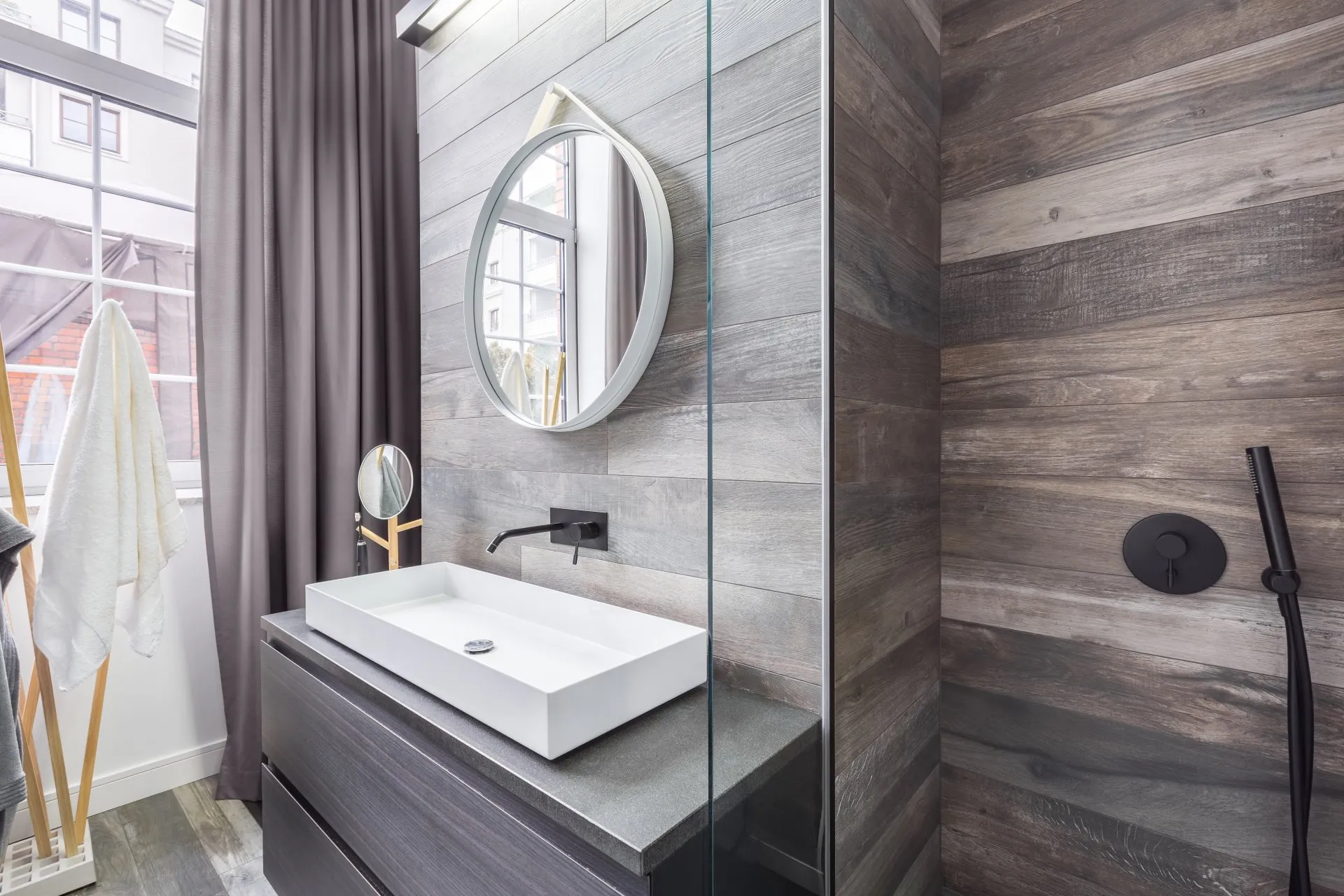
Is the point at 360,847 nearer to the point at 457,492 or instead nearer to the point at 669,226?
the point at 457,492

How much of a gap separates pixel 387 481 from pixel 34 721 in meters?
0.94

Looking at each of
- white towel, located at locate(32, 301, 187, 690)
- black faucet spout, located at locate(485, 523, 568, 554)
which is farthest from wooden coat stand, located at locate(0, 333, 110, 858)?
black faucet spout, located at locate(485, 523, 568, 554)

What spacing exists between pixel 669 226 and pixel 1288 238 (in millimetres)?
828

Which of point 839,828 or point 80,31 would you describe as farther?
point 80,31

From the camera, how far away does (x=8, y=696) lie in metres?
1.15

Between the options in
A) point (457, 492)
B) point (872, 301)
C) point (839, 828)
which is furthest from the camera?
point (457, 492)

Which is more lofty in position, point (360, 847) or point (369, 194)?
point (369, 194)

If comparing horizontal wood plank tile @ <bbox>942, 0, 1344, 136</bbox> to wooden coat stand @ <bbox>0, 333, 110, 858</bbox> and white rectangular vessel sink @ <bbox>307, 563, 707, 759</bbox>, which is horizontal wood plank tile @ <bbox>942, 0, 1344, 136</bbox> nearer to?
white rectangular vessel sink @ <bbox>307, 563, 707, 759</bbox>

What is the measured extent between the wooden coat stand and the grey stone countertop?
3.32 feet

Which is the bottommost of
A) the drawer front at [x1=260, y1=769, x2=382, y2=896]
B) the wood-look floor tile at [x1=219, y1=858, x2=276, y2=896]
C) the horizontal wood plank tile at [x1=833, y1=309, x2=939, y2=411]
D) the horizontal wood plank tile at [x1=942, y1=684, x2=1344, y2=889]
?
the wood-look floor tile at [x1=219, y1=858, x2=276, y2=896]

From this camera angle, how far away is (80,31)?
1.59m

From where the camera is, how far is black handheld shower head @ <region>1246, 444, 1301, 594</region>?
27.9 inches

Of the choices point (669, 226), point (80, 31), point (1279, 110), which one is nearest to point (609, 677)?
point (669, 226)

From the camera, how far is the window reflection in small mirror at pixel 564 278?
1087mm
